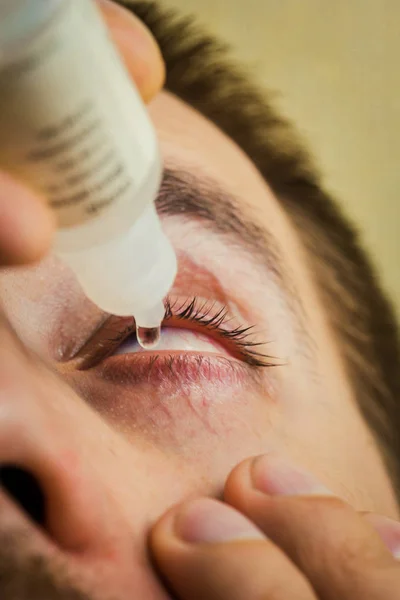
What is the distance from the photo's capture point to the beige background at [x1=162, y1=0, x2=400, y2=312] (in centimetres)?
123

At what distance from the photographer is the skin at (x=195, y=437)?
0.36 metres

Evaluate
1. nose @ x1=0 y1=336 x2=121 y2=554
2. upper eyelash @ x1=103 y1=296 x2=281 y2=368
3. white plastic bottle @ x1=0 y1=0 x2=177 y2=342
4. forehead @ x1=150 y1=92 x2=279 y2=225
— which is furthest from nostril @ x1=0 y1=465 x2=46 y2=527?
forehead @ x1=150 y1=92 x2=279 y2=225

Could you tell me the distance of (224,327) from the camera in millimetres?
655

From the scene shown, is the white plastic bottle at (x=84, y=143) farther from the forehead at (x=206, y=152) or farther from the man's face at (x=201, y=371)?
the forehead at (x=206, y=152)

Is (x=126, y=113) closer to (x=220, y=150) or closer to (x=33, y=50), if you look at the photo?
(x=33, y=50)

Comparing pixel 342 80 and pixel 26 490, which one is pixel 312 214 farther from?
pixel 26 490

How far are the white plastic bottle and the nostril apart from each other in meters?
0.13

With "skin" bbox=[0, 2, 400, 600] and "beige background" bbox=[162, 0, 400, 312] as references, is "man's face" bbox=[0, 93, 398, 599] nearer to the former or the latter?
"skin" bbox=[0, 2, 400, 600]

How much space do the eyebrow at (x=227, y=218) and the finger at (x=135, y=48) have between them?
146mm

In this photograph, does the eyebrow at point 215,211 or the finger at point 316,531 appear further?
the eyebrow at point 215,211

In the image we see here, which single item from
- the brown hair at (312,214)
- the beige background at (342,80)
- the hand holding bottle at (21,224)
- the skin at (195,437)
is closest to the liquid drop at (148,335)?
the skin at (195,437)

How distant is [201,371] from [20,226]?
13.1 inches

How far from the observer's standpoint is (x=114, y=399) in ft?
1.80

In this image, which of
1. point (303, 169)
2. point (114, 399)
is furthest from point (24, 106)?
point (303, 169)
